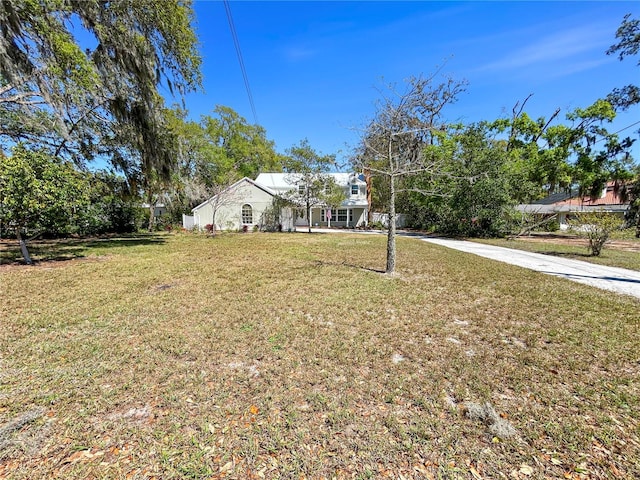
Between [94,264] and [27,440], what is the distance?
7809 mm

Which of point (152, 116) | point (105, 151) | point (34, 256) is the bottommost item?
point (34, 256)

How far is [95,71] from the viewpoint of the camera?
802 centimetres

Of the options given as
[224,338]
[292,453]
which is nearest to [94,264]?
[224,338]

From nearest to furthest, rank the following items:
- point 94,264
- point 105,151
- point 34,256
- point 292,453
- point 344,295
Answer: point 292,453
point 344,295
point 94,264
point 34,256
point 105,151

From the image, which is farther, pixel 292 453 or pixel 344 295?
pixel 344 295

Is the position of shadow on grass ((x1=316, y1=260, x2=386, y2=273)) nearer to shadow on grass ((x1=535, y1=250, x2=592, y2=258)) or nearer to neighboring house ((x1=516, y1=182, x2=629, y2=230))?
shadow on grass ((x1=535, y1=250, x2=592, y2=258))

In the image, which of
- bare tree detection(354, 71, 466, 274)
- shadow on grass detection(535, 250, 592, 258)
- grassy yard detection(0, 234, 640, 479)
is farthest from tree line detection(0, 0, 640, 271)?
shadow on grass detection(535, 250, 592, 258)

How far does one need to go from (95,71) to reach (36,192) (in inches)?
160

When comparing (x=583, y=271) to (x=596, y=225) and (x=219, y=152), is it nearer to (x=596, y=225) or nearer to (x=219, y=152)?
(x=596, y=225)

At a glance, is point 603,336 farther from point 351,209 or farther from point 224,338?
point 351,209

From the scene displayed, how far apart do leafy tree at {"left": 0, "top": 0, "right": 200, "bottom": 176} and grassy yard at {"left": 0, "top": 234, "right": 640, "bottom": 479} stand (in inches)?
253

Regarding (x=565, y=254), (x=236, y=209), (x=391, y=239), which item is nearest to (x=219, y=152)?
(x=236, y=209)

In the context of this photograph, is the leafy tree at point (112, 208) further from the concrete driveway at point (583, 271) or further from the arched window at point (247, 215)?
the concrete driveway at point (583, 271)

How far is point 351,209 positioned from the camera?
90.6 ft
